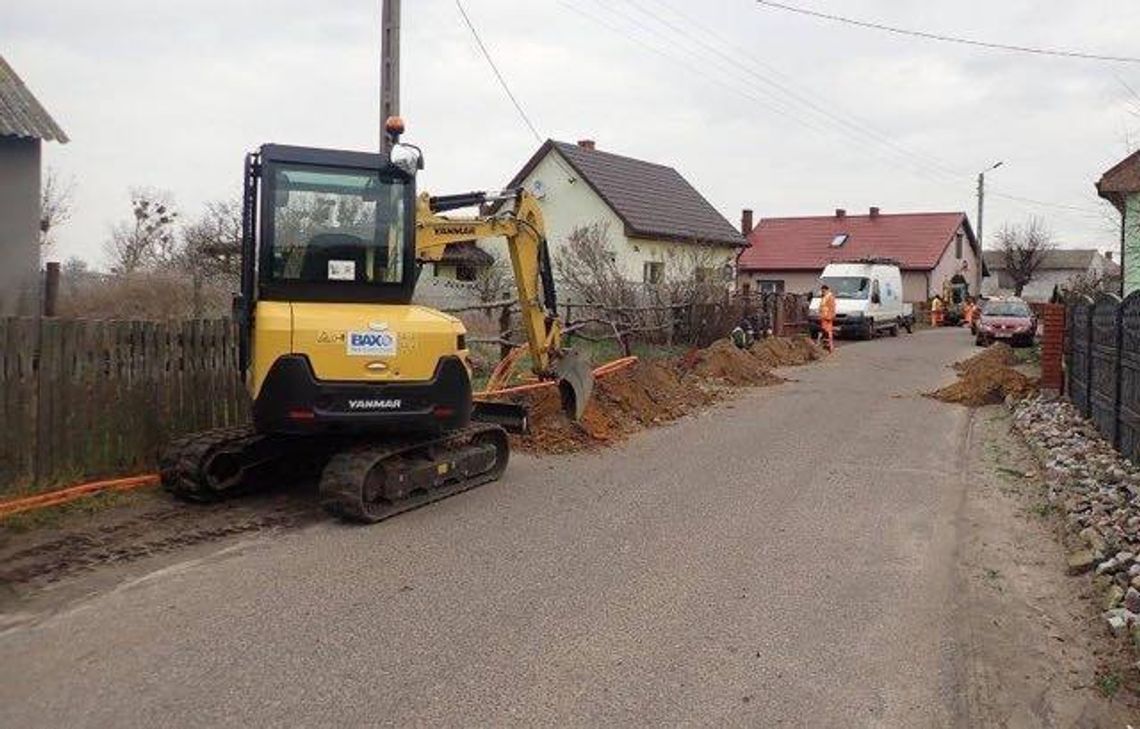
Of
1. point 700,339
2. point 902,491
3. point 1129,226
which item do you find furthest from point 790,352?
point 902,491

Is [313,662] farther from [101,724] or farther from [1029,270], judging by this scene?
[1029,270]

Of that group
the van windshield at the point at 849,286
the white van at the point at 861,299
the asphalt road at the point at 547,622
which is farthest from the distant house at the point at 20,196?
the van windshield at the point at 849,286

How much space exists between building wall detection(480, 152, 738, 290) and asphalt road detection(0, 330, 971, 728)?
Answer: 2362 cm

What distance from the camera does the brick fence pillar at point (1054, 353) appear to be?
15.8m

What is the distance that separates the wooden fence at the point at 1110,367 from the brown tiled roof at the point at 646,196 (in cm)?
1927

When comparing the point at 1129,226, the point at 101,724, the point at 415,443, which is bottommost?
the point at 101,724

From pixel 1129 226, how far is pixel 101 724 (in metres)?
22.4

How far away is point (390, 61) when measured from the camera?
13.4 meters

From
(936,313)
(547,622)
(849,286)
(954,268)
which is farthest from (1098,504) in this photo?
(954,268)

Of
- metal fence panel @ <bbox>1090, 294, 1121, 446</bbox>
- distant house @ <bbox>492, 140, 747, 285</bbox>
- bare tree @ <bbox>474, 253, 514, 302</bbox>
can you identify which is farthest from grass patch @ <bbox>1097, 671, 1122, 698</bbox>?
distant house @ <bbox>492, 140, 747, 285</bbox>

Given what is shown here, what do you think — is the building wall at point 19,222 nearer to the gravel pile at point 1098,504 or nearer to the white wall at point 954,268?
the gravel pile at point 1098,504

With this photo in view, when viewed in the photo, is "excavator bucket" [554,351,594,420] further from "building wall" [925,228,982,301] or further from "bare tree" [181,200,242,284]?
"building wall" [925,228,982,301]

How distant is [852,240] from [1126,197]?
109 feet

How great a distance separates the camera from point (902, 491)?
945 centimetres
